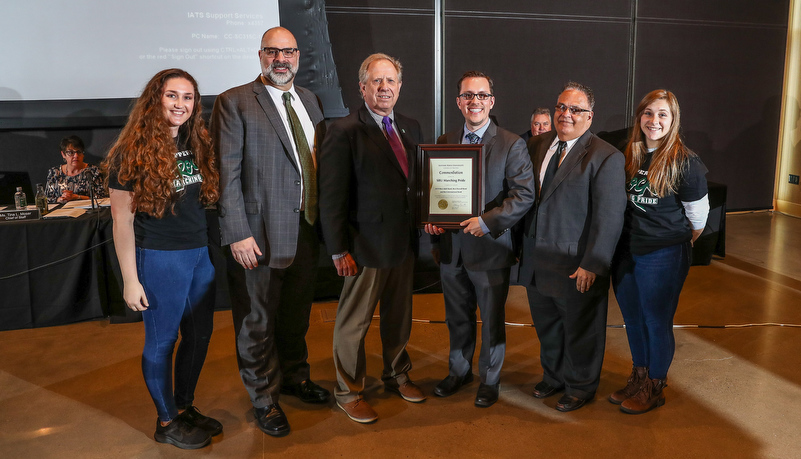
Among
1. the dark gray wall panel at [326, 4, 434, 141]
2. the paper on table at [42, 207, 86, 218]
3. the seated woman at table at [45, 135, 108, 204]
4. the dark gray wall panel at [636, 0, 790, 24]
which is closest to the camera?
the paper on table at [42, 207, 86, 218]

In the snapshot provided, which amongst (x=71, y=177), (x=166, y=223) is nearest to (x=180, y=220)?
(x=166, y=223)

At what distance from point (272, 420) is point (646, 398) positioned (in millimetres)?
1740

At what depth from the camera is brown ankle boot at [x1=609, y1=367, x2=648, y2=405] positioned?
2793 mm

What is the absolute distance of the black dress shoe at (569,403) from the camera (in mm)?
2730

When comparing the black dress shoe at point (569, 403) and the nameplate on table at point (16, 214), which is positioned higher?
the nameplate on table at point (16, 214)

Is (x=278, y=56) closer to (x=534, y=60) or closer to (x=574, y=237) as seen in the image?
(x=574, y=237)

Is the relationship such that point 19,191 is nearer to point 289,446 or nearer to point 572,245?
point 289,446

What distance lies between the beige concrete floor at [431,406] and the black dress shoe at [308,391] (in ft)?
0.19

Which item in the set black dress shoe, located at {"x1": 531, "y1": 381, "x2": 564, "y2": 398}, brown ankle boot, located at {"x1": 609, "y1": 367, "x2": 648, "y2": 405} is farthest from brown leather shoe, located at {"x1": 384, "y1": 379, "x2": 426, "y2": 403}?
brown ankle boot, located at {"x1": 609, "y1": 367, "x2": 648, "y2": 405}

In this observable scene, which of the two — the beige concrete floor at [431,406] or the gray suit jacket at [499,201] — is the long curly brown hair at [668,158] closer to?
the gray suit jacket at [499,201]

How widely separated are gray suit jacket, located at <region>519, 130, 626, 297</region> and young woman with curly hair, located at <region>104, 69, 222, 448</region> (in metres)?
1.44

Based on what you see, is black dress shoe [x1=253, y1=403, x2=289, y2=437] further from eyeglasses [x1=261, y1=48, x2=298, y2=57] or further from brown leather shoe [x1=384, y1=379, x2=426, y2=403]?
eyeglasses [x1=261, y1=48, x2=298, y2=57]

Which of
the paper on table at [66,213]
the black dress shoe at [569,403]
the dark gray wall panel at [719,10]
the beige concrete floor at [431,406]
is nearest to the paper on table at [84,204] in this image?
the paper on table at [66,213]

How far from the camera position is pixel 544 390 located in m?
2.88
